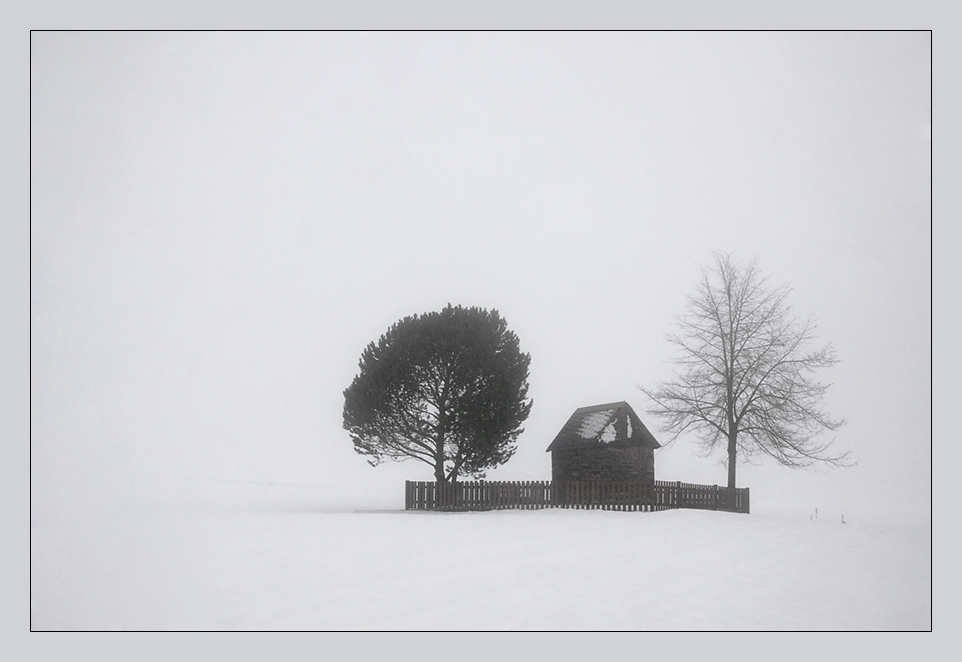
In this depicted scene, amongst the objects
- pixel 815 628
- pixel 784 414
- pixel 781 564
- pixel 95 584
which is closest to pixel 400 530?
pixel 95 584

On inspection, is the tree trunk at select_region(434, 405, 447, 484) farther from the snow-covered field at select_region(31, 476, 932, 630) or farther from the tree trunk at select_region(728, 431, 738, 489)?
the tree trunk at select_region(728, 431, 738, 489)

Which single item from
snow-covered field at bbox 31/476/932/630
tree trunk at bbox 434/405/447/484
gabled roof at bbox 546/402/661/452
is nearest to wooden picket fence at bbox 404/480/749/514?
tree trunk at bbox 434/405/447/484

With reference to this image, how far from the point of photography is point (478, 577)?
12367mm

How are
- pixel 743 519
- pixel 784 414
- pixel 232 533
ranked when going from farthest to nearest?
pixel 784 414 < pixel 743 519 < pixel 232 533

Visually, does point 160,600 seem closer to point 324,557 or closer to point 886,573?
point 324,557

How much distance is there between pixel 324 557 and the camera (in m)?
14.1

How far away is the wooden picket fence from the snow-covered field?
6093 mm

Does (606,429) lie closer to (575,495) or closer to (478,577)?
(575,495)

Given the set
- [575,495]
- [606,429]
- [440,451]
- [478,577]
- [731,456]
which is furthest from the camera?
[606,429]

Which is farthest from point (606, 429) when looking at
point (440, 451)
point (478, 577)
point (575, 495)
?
point (478, 577)

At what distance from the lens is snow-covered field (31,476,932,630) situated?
1016 cm

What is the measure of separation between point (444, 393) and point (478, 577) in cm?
1756

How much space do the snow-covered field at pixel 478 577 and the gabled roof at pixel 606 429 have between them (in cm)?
979

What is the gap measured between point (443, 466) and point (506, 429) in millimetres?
3444
